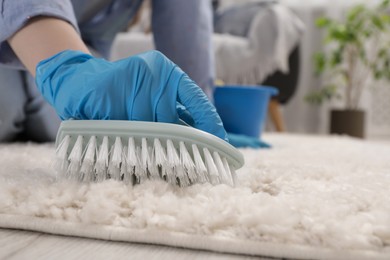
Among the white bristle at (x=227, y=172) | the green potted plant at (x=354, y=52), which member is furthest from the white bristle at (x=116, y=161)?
the green potted plant at (x=354, y=52)

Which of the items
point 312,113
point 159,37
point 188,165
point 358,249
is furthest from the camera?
point 312,113

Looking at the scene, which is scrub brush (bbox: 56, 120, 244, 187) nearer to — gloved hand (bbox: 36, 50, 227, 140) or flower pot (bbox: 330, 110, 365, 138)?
gloved hand (bbox: 36, 50, 227, 140)

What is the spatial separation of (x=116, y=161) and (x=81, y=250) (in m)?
0.11

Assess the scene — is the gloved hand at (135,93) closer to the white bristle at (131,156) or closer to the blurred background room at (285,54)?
the white bristle at (131,156)

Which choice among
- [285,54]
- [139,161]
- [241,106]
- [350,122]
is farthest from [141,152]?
[350,122]

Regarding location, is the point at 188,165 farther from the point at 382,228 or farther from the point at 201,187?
the point at 382,228

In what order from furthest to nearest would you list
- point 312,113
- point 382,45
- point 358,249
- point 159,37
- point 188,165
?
point 312,113, point 382,45, point 159,37, point 188,165, point 358,249

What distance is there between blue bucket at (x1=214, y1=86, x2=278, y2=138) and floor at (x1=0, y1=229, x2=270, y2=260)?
2.70ft

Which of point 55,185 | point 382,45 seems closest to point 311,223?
point 55,185

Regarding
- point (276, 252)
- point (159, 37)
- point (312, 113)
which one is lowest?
point (312, 113)

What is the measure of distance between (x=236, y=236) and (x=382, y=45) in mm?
2426

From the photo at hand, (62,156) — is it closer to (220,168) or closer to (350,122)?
(220,168)

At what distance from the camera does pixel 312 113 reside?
9.11ft

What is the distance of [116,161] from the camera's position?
433 millimetres
